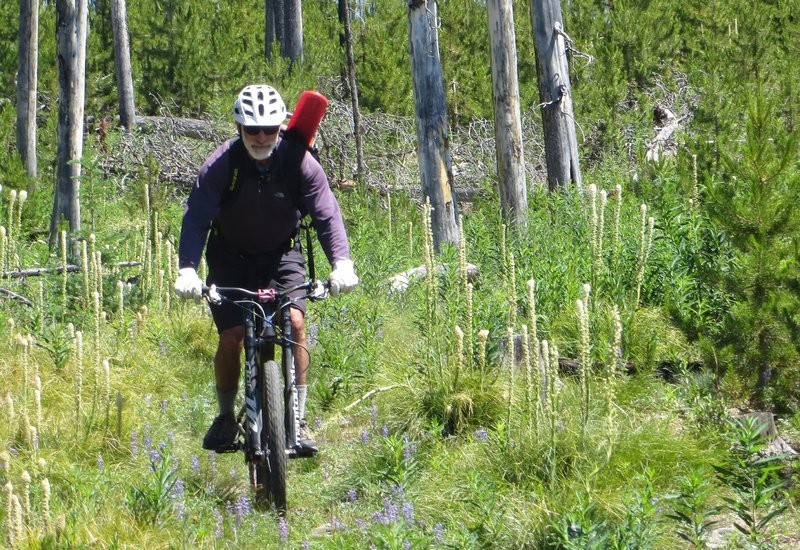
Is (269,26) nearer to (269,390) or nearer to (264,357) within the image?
(264,357)

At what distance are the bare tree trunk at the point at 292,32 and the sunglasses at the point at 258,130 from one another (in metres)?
17.9

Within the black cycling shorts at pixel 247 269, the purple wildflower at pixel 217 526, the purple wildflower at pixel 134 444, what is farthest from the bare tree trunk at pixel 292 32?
the purple wildflower at pixel 217 526

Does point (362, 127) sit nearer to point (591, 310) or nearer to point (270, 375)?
point (591, 310)

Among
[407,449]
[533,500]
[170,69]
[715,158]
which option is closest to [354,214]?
[715,158]

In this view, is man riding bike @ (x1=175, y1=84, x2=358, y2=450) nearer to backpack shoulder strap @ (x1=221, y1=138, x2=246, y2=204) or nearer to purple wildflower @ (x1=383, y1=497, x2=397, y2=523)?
backpack shoulder strap @ (x1=221, y1=138, x2=246, y2=204)

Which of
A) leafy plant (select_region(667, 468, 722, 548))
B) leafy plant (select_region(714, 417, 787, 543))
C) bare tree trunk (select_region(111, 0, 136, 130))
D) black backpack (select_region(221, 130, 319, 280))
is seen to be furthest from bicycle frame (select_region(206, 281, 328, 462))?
bare tree trunk (select_region(111, 0, 136, 130))

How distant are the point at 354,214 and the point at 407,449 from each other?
6.92m

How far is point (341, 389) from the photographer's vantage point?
709cm

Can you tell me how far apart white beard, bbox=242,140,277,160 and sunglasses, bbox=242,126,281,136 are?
2.2 inches

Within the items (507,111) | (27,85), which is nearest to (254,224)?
(507,111)

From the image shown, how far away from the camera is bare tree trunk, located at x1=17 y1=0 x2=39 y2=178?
16844mm

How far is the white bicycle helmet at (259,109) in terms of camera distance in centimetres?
506

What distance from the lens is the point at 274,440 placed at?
505 centimetres

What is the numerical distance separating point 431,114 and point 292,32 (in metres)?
12.5
